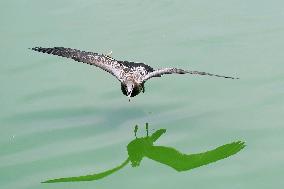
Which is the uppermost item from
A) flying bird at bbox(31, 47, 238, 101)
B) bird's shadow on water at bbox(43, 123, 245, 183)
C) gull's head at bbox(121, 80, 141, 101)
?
flying bird at bbox(31, 47, 238, 101)

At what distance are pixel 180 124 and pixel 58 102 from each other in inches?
91.0

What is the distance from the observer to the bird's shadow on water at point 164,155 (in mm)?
9570

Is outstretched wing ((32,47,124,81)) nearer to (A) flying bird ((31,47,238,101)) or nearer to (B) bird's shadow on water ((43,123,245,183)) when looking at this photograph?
(A) flying bird ((31,47,238,101))

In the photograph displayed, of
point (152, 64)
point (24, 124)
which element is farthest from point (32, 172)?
point (152, 64)

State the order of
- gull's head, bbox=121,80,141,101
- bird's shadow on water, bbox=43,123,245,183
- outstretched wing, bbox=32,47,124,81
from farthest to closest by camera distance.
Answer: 1. outstretched wing, bbox=32,47,124,81
2. gull's head, bbox=121,80,141,101
3. bird's shadow on water, bbox=43,123,245,183

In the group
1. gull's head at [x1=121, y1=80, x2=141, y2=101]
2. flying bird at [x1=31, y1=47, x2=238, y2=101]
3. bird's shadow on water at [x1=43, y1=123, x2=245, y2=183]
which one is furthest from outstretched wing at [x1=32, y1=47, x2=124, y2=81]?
bird's shadow on water at [x1=43, y1=123, x2=245, y2=183]

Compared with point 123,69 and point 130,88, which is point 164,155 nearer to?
point 130,88

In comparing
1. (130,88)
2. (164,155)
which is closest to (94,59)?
(130,88)

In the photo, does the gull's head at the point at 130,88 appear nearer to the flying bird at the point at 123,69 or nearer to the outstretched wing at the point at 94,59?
the flying bird at the point at 123,69

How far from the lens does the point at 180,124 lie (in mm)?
10805

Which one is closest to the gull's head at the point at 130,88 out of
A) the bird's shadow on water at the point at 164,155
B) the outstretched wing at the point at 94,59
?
the outstretched wing at the point at 94,59

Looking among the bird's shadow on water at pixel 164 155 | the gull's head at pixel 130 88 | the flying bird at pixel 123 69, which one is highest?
the flying bird at pixel 123 69

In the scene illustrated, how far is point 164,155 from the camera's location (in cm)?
999

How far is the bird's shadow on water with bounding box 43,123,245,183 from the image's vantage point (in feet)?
31.4
